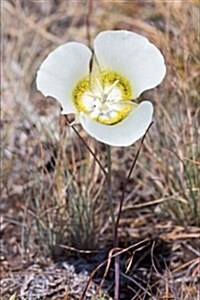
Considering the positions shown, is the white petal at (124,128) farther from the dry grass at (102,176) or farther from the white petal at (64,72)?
the dry grass at (102,176)

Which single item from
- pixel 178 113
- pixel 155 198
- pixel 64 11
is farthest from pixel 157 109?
pixel 64 11

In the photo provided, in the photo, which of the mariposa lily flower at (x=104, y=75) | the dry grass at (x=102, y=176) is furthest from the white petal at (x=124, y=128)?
the dry grass at (x=102, y=176)

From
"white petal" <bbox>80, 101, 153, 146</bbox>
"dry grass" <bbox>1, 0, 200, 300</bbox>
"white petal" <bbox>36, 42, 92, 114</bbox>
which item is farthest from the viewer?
"dry grass" <bbox>1, 0, 200, 300</bbox>

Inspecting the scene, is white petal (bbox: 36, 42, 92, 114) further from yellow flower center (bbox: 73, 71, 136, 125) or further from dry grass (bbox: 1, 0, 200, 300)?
Answer: dry grass (bbox: 1, 0, 200, 300)

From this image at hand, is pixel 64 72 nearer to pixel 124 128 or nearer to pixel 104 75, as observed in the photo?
pixel 104 75

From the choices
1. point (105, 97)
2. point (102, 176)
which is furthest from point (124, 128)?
point (102, 176)

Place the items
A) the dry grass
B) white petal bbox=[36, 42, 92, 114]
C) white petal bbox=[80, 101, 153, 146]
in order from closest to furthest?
1. white petal bbox=[80, 101, 153, 146]
2. white petal bbox=[36, 42, 92, 114]
3. the dry grass

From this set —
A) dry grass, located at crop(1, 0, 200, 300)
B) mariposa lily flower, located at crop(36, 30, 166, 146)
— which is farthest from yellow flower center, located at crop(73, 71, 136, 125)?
dry grass, located at crop(1, 0, 200, 300)

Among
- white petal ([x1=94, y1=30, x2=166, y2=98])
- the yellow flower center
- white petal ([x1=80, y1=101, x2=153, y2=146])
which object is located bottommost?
white petal ([x1=80, y1=101, x2=153, y2=146])
